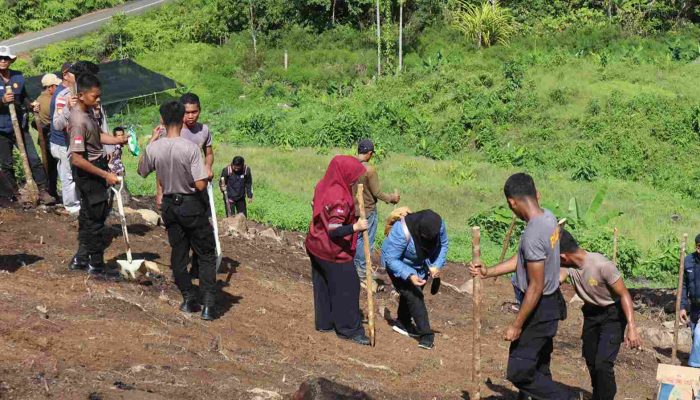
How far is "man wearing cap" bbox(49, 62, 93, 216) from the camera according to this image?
8.32m

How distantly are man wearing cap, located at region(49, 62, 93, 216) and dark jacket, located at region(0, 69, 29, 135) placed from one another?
1.44ft

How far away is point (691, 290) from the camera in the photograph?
8.89 m

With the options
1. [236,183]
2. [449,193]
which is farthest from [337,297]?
[449,193]

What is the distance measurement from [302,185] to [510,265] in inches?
482

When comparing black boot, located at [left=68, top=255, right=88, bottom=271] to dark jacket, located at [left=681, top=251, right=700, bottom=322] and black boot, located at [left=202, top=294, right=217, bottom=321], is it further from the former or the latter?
dark jacket, located at [left=681, top=251, right=700, bottom=322]

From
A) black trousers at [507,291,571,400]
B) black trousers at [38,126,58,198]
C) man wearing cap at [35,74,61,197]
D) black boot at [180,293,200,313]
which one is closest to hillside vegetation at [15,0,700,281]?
black trousers at [38,126,58,198]

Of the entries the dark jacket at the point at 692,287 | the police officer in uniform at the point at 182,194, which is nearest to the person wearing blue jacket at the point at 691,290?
the dark jacket at the point at 692,287

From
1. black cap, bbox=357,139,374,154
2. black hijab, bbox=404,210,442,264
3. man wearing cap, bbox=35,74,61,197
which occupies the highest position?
man wearing cap, bbox=35,74,61,197

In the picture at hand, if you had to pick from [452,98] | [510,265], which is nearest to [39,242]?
[510,265]

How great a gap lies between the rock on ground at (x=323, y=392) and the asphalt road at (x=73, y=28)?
28271 mm

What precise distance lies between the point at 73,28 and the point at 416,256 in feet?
95.8

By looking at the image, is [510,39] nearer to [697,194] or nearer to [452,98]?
[452,98]

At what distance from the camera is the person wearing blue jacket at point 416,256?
299 inches

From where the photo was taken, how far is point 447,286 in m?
11.4
